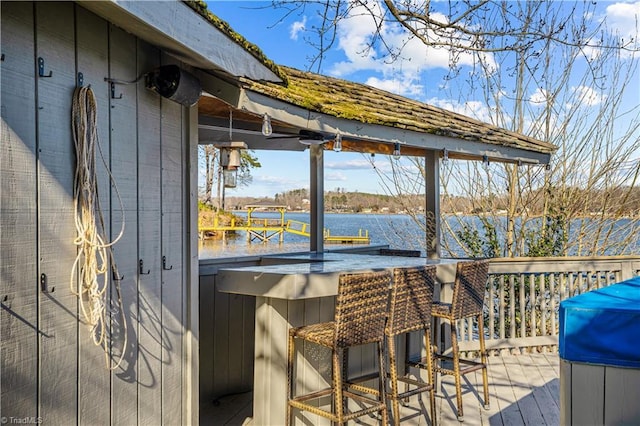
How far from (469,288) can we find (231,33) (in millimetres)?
2708

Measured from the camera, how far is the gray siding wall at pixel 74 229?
1.73m

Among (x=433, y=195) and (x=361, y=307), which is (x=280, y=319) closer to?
(x=361, y=307)

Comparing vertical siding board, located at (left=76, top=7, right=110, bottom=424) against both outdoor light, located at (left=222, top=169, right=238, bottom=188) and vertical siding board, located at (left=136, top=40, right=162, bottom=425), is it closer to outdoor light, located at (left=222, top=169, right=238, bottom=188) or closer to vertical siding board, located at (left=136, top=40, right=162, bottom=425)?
vertical siding board, located at (left=136, top=40, right=162, bottom=425)

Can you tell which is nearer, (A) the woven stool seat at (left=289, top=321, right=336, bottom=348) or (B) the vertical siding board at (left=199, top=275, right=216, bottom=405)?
(A) the woven stool seat at (left=289, top=321, right=336, bottom=348)

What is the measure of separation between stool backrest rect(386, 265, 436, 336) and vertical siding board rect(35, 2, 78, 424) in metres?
2.01

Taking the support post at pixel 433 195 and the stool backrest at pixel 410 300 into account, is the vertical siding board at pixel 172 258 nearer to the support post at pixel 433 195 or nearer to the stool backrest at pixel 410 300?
the stool backrest at pixel 410 300

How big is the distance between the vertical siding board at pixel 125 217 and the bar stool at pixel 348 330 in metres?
1.09

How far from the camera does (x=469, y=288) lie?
13.4ft

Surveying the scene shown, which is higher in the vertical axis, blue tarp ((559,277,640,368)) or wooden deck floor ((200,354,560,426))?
blue tarp ((559,277,640,368))

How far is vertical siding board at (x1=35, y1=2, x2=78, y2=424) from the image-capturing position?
1854 millimetres

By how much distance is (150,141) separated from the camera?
8.31 feet

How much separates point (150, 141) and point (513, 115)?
7.77 m

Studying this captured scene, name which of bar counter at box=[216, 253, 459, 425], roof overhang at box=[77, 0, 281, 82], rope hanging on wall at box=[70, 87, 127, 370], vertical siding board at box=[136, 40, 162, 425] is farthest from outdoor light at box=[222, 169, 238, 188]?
rope hanging on wall at box=[70, 87, 127, 370]

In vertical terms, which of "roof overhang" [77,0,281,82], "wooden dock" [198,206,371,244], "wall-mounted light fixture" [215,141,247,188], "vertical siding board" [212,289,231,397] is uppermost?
"roof overhang" [77,0,281,82]
